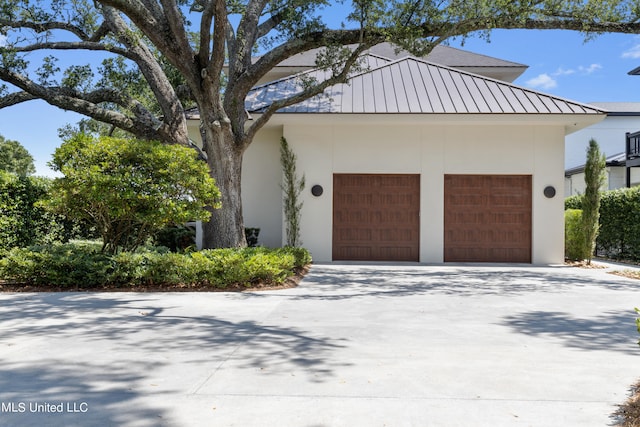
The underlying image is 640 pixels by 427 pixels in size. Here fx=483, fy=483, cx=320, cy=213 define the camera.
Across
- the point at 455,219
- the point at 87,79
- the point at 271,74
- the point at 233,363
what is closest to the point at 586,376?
the point at 233,363

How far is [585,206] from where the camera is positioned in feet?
41.7

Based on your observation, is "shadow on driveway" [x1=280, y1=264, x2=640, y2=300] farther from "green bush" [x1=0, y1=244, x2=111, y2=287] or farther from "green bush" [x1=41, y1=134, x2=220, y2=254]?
"green bush" [x1=0, y1=244, x2=111, y2=287]

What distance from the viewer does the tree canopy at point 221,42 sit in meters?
9.10

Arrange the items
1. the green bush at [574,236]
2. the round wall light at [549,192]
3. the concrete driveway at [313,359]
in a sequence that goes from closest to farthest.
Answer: the concrete driveway at [313,359], the round wall light at [549,192], the green bush at [574,236]

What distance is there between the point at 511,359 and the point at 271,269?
486 centimetres

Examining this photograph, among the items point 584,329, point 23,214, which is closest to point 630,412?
point 584,329

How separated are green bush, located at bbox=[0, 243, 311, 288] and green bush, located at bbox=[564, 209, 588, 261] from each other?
31.3 ft

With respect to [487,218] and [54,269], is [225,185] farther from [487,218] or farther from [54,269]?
[487,218]

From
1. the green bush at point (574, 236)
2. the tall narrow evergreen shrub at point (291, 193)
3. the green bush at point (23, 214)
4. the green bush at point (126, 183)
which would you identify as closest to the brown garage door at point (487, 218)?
the green bush at point (574, 236)

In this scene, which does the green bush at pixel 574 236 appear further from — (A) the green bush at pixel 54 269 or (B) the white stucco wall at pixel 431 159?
(A) the green bush at pixel 54 269

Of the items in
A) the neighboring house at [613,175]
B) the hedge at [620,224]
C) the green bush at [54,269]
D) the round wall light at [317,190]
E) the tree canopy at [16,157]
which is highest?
the tree canopy at [16,157]

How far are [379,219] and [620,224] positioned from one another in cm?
721

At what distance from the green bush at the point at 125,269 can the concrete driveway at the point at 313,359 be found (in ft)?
1.84

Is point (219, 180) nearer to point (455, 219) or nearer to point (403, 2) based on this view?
point (403, 2)
